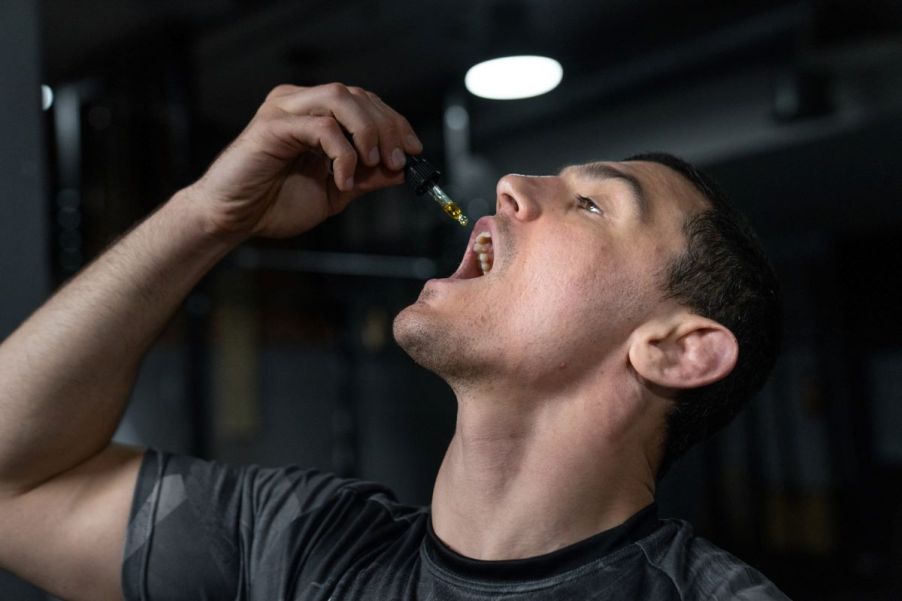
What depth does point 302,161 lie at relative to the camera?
1323 mm

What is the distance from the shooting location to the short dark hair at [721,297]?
1166mm

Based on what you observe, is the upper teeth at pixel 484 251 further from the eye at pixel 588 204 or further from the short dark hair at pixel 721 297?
the short dark hair at pixel 721 297

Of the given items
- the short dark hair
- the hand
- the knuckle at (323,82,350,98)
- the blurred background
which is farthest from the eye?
the blurred background

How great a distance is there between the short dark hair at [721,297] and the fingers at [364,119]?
0.36 meters

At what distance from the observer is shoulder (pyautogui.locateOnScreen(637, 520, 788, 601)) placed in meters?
0.96

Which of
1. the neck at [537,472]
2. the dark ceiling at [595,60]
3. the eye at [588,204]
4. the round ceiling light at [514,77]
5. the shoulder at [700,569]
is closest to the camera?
the shoulder at [700,569]

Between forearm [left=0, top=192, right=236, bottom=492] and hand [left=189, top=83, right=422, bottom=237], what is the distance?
0.16 feet

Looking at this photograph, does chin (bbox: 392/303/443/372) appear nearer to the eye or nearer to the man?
the man

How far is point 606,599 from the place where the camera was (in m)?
0.99

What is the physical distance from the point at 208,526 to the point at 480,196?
2.48 m

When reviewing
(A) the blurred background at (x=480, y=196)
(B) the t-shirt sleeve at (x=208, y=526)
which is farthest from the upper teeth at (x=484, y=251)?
(A) the blurred background at (x=480, y=196)

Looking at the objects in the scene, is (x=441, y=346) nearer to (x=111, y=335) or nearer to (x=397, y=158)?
(x=397, y=158)

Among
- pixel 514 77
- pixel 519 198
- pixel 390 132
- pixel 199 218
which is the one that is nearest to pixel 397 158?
pixel 390 132

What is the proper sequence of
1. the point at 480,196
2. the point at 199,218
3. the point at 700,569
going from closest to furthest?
the point at 700,569
the point at 199,218
the point at 480,196
